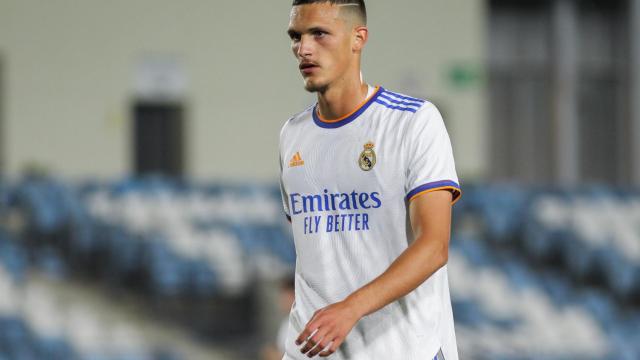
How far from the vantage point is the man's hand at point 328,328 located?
227cm

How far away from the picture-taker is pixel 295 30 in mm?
2561

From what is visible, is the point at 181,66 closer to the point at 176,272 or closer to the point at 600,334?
the point at 176,272

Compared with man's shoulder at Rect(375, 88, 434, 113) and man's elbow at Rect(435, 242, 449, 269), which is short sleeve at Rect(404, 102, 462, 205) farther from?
man's elbow at Rect(435, 242, 449, 269)

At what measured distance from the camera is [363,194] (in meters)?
2.55

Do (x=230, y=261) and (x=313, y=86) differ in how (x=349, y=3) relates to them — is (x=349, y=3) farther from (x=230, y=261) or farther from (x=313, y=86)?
(x=230, y=261)

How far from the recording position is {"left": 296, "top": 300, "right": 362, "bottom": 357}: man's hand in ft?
7.44

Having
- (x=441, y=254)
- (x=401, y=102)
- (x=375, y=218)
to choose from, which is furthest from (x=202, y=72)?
(x=441, y=254)

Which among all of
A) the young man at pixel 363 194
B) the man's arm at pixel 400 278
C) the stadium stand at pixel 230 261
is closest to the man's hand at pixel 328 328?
the man's arm at pixel 400 278

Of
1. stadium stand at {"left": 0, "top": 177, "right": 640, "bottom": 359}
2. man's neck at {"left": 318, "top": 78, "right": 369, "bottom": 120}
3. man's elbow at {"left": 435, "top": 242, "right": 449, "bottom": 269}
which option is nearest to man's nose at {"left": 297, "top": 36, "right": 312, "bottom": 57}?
man's neck at {"left": 318, "top": 78, "right": 369, "bottom": 120}

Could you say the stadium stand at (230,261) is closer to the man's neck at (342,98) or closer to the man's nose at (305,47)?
the man's neck at (342,98)

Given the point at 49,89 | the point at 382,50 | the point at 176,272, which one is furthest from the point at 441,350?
the point at 382,50

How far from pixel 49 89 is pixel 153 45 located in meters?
1.27

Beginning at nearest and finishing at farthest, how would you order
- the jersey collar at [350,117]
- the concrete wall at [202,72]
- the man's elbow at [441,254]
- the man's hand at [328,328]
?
the man's hand at [328,328], the man's elbow at [441,254], the jersey collar at [350,117], the concrete wall at [202,72]

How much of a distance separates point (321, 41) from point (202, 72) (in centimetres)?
1067
